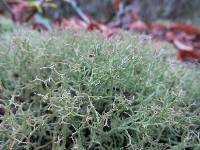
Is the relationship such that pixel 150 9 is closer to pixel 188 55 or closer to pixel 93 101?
pixel 188 55

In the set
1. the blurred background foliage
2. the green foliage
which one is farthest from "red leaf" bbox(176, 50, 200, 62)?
the blurred background foliage

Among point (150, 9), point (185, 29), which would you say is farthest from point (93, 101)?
point (150, 9)

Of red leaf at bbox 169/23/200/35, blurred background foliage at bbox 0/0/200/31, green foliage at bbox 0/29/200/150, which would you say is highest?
blurred background foliage at bbox 0/0/200/31

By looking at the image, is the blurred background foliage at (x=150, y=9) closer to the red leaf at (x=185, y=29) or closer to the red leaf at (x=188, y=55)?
the red leaf at (x=185, y=29)

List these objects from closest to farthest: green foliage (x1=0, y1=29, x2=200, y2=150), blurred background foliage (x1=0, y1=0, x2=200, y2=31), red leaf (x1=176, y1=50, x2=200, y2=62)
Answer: green foliage (x1=0, y1=29, x2=200, y2=150)
red leaf (x1=176, y1=50, x2=200, y2=62)
blurred background foliage (x1=0, y1=0, x2=200, y2=31)

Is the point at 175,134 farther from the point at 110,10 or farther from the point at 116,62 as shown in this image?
the point at 110,10

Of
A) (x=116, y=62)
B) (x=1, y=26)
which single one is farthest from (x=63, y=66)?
(x=1, y=26)

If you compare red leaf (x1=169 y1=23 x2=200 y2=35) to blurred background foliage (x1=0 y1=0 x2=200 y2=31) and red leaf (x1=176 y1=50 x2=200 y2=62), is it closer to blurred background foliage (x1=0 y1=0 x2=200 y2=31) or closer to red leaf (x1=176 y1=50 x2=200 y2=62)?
blurred background foliage (x1=0 y1=0 x2=200 y2=31)

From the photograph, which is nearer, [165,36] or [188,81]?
[188,81]
